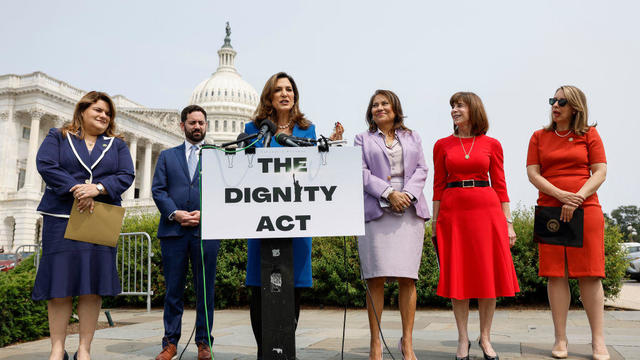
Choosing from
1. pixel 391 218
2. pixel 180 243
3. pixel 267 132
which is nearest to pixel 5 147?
pixel 180 243

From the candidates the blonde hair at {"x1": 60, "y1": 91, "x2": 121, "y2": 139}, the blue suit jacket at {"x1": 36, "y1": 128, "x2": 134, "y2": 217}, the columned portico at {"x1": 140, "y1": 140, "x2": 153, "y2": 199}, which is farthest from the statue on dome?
the blue suit jacket at {"x1": 36, "y1": 128, "x2": 134, "y2": 217}

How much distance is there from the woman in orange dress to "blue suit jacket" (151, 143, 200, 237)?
294cm

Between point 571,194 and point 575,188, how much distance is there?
0.12 meters

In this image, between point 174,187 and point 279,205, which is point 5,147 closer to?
point 174,187

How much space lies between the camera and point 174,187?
4621 mm

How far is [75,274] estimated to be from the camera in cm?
376

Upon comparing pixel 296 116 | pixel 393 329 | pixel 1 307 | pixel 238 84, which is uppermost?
pixel 238 84

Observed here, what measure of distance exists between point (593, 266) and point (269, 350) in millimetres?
2751

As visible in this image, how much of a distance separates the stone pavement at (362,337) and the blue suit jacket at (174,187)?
1.24m

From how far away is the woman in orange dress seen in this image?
4.27 metres

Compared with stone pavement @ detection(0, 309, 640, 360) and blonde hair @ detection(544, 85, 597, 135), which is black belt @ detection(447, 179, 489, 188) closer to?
blonde hair @ detection(544, 85, 597, 135)

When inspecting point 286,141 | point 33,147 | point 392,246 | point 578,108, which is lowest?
point 392,246

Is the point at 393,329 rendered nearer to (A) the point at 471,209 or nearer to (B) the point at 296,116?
(A) the point at 471,209

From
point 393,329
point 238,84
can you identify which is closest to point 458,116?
point 393,329
